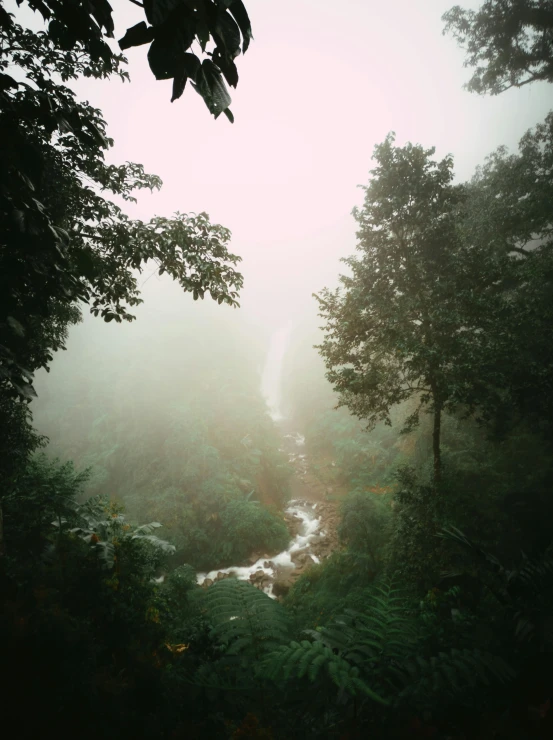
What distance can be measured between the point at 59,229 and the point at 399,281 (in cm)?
688

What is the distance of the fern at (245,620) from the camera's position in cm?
306

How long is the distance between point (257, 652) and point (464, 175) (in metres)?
81.1

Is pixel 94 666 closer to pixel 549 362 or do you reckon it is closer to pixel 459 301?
pixel 459 301

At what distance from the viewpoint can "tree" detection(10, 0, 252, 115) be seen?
1493 millimetres

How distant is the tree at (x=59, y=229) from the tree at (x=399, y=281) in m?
3.76

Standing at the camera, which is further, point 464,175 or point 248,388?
point 464,175

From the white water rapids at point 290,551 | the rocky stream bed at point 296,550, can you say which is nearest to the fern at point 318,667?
the white water rapids at point 290,551

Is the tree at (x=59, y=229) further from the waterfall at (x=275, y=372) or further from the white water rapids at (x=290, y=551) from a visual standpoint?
the waterfall at (x=275, y=372)

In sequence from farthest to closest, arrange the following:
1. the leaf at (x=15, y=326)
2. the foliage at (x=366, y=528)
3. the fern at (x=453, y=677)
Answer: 1. the foliage at (x=366, y=528)
2. the leaf at (x=15, y=326)
3. the fern at (x=453, y=677)

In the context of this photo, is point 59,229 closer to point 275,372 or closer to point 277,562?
point 277,562

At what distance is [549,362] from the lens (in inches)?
285

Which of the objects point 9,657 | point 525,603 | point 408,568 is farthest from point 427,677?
point 408,568

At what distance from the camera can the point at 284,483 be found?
16750mm

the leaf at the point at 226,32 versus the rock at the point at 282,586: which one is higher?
the leaf at the point at 226,32
